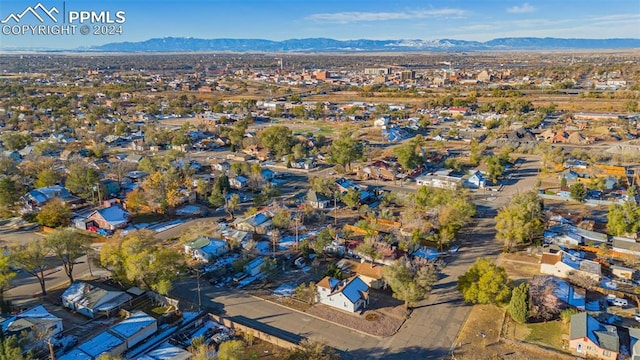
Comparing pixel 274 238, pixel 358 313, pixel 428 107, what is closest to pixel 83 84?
pixel 428 107

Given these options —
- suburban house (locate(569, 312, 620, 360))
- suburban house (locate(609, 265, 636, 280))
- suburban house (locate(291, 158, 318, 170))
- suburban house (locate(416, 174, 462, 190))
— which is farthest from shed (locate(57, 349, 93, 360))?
suburban house (locate(291, 158, 318, 170))

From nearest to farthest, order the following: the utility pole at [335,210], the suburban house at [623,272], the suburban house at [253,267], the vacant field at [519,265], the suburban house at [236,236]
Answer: the suburban house at [623,272] < the vacant field at [519,265] < the suburban house at [253,267] < the suburban house at [236,236] < the utility pole at [335,210]

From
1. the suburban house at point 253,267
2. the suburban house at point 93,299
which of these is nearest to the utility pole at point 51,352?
the suburban house at point 93,299

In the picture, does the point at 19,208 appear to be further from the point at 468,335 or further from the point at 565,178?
the point at 565,178

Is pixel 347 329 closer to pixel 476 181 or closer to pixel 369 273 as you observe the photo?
pixel 369 273

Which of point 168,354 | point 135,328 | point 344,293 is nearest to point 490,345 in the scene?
point 344,293

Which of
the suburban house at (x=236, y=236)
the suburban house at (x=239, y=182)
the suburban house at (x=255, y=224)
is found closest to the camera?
the suburban house at (x=236, y=236)

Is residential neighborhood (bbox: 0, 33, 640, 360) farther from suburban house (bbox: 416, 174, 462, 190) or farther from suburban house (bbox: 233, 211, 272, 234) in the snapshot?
suburban house (bbox: 416, 174, 462, 190)

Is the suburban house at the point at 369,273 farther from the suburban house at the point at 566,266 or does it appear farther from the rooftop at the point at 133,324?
the rooftop at the point at 133,324
